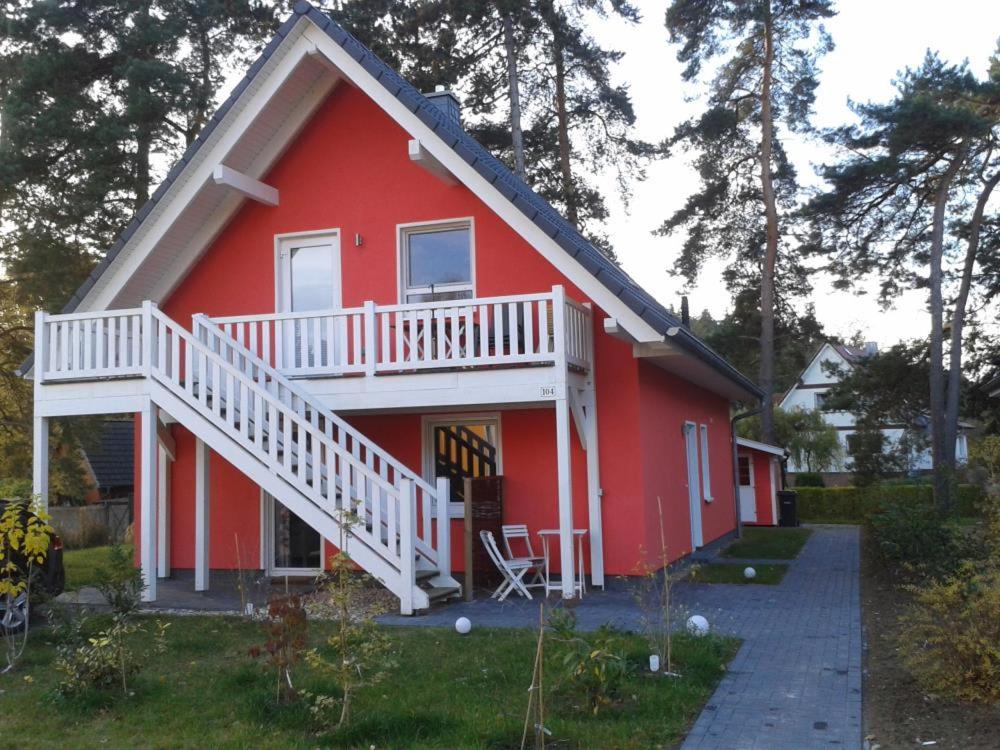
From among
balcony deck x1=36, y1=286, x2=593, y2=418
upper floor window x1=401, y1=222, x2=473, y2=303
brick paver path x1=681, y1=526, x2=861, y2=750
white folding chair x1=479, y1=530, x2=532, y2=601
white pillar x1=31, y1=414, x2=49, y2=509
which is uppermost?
upper floor window x1=401, y1=222, x2=473, y2=303

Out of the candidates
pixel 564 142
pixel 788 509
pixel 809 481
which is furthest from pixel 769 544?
pixel 809 481

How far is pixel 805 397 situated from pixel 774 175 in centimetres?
2835

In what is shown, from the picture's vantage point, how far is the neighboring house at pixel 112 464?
88.9 feet

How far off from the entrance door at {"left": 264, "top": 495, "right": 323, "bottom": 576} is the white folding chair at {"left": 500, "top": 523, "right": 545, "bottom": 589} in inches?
111

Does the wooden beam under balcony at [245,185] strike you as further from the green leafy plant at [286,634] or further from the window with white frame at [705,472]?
the window with white frame at [705,472]

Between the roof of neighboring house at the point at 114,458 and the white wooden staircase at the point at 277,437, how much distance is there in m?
16.3

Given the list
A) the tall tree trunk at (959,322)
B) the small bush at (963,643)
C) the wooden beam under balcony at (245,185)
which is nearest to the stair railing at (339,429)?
the wooden beam under balcony at (245,185)

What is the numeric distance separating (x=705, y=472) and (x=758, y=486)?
8.54m

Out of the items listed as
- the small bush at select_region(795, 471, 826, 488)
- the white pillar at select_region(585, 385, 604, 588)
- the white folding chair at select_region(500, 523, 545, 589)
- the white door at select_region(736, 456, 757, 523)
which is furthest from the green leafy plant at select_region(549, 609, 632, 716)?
the small bush at select_region(795, 471, 826, 488)

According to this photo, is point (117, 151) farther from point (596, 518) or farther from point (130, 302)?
point (596, 518)

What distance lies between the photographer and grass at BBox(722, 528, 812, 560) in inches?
634

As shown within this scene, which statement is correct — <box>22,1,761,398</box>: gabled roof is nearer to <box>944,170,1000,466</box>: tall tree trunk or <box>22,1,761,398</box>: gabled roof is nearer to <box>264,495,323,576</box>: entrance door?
<box>264,495,323,576</box>: entrance door

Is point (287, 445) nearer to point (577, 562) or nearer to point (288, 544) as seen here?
point (288, 544)

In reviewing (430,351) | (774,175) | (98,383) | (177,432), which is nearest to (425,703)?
(430,351)
